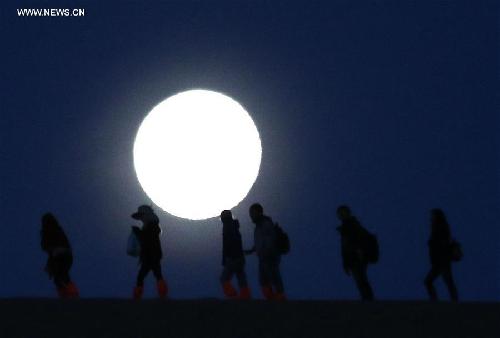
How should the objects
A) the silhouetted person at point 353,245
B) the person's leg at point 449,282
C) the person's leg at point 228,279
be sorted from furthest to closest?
the person's leg at point 228,279 → the person's leg at point 449,282 → the silhouetted person at point 353,245

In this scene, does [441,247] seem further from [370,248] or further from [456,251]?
[370,248]

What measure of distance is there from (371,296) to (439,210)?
2079mm

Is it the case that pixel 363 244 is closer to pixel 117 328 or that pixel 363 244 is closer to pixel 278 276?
pixel 278 276

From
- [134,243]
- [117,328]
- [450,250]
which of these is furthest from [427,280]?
[117,328]

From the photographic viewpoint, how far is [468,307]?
46.2 ft

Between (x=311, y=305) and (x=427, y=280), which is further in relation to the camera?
(x=427, y=280)

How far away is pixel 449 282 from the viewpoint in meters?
19.8

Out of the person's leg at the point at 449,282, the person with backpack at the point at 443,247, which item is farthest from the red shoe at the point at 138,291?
the person's leg at the point at 449,282

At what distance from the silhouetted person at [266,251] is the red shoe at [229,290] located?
0.87m

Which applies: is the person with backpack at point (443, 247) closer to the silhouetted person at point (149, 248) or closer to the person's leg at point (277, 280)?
the person's leg at point (277, 280)

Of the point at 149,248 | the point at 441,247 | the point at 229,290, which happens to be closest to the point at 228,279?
the point at 229,290

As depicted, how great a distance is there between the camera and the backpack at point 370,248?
61.6 ft

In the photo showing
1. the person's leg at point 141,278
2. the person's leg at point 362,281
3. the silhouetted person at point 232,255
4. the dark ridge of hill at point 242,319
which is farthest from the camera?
the silhouetted person at point 232,255

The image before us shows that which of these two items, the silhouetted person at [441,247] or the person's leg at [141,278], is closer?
the silhouetted person at [441,247]
